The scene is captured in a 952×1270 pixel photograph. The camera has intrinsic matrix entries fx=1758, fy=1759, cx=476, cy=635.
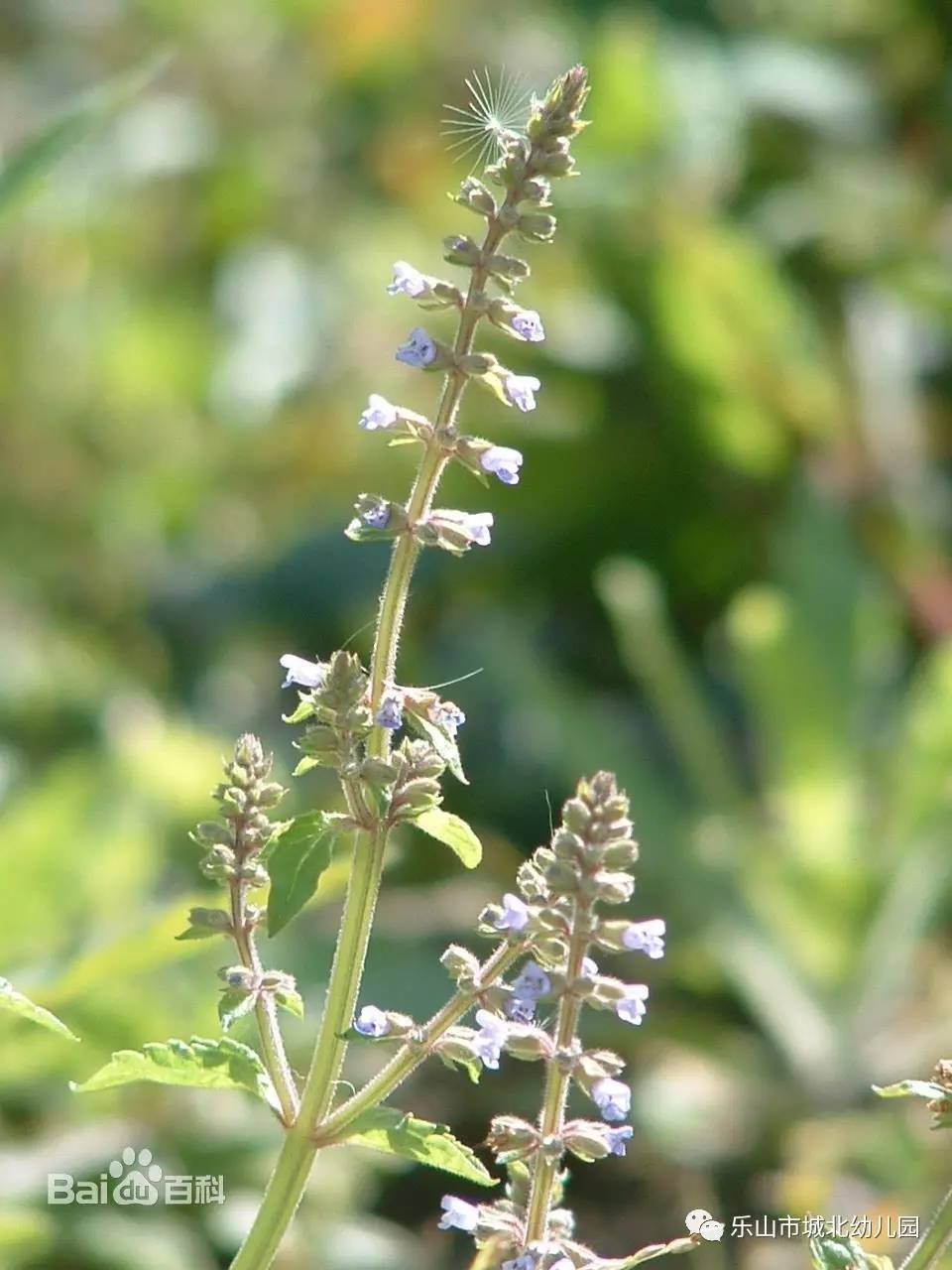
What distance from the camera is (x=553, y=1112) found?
0.81 metres

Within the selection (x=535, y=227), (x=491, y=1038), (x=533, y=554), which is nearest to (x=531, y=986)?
(x=491, y=1038)

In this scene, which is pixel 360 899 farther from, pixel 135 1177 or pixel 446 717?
pixel 135 1177

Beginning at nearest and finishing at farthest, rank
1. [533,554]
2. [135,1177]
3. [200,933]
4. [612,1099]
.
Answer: [612,1099]
[200,933]
[135,1177]
[533,554]

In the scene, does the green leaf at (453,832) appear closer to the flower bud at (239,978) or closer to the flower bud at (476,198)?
the flower bud at (239,978)

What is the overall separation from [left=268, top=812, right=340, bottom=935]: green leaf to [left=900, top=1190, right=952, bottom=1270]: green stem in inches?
12.8

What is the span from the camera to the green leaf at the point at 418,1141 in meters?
0.83

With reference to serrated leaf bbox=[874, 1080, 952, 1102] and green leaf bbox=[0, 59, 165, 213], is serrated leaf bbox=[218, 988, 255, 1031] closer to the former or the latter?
serrated leaf bbox=[874, 1080, 952, 1102]

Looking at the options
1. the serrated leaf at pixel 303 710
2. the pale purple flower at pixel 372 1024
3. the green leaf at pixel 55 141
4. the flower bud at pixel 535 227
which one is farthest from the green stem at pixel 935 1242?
the green leaf at pixel 55 141

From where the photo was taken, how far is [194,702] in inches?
104

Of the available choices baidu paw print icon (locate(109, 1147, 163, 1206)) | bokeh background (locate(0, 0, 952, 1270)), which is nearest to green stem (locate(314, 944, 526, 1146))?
bokeh background (locate(0, 0, 952, 1270))

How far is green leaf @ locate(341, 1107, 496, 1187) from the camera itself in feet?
2.71

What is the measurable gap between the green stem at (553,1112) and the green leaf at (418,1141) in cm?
2

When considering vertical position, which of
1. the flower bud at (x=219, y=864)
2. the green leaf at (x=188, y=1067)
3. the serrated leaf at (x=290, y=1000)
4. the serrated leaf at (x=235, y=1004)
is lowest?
the green leaf at (x=188, y=1067)

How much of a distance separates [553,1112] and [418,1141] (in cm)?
7
